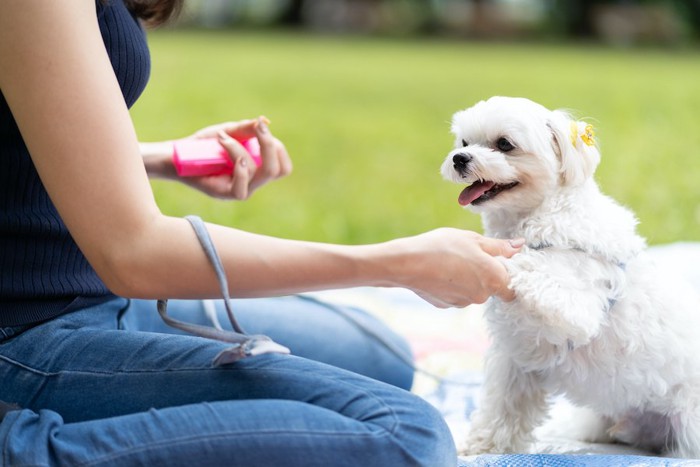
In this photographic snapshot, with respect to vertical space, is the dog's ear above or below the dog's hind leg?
above

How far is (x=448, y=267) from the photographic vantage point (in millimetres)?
1493

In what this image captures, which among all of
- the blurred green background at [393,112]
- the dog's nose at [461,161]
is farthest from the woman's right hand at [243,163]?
the blurred green background at [393,112]

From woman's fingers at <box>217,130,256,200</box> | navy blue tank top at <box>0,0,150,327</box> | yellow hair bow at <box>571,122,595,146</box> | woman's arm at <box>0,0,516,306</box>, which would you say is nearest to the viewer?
woman's arm at <box>0,0,516,306</box>

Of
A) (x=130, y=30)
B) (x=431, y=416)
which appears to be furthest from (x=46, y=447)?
(x=130, y=30)

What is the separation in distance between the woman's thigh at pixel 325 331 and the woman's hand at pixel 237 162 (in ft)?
0.85

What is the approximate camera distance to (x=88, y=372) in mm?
1535

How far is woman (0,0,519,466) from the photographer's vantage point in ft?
4.53

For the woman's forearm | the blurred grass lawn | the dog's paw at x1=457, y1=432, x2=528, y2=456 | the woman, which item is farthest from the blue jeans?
the blurred grass lawn

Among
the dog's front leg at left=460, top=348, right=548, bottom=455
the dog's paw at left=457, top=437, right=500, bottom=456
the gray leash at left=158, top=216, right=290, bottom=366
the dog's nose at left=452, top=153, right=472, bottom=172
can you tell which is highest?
the dog's nose at left=452, top=153, right=472, bottom=172

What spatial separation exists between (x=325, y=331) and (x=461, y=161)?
61 cm

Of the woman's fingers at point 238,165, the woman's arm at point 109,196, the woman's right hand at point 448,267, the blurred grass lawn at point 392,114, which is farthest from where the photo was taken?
the blurred grass lawn at point 392,114

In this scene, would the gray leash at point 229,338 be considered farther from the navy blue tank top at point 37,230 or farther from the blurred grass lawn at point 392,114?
the blurred grass lawn at point 392,114

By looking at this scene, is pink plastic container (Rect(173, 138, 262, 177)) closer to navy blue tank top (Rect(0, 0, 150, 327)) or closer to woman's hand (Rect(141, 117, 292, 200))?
woman's hand (Rect(141, 117, 292, 200))

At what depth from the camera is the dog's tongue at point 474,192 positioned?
5.93 ft
